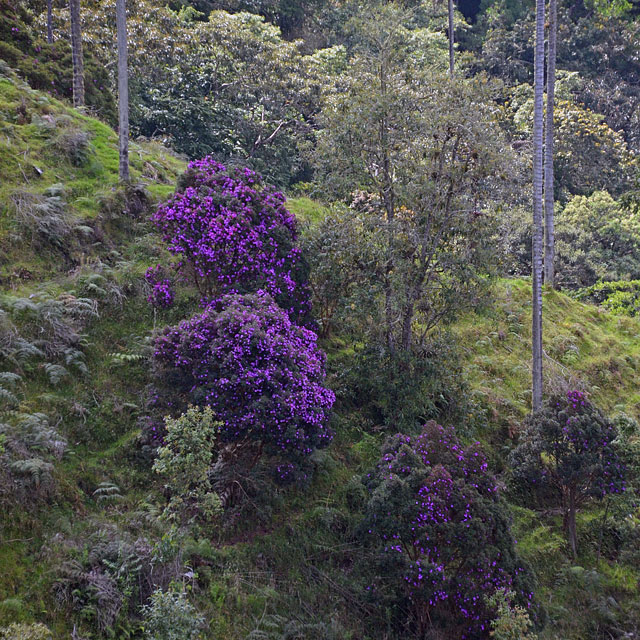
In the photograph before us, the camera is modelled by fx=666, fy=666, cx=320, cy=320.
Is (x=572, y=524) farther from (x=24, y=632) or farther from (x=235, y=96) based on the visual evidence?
(x=235, y=96)

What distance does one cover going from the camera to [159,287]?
455 inches

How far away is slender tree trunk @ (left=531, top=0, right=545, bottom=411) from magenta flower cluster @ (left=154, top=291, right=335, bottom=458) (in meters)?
5.12

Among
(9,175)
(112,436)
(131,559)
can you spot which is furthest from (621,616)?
(9,175)

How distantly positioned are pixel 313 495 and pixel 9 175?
8361 mm

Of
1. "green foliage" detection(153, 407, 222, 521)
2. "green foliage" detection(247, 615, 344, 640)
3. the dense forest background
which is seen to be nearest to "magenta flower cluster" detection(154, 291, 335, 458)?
the dense forest background

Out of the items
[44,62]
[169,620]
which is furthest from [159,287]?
[44,62]

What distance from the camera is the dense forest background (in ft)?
25.5

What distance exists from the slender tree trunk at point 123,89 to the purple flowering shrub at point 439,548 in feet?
29.0

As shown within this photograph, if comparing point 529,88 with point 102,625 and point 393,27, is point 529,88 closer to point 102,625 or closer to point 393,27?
A: point 393,27

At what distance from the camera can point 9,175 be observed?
1266 centimetres

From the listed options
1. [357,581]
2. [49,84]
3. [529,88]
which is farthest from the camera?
[529,88]

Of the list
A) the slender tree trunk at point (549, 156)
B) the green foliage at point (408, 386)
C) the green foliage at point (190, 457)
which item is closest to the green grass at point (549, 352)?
the slender tree trunk at point (549, 156)

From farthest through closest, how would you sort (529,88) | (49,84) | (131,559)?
(529,88) → (49,84) → (131,559)

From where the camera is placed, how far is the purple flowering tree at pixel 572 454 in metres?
10.5
